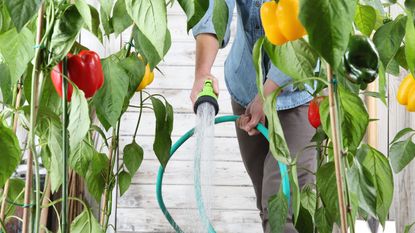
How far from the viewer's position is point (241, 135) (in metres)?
2.08

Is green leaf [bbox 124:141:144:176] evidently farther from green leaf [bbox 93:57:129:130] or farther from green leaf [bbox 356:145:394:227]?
green leaf [bbox 356:145:394:227]

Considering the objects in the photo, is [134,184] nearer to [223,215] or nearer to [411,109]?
→ [223,215]

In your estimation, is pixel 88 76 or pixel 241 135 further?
pixel 241 135

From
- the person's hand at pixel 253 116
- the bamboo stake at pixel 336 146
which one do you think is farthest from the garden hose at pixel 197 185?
the bamboo stake at pixel 336 146

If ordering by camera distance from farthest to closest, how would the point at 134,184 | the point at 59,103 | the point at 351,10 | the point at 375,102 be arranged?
the point at 134,184 → the point at 375,102 → the point at 59,103 → the point at 351,10

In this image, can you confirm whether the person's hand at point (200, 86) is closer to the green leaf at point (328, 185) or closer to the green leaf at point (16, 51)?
the green leaf at point (328, 185)

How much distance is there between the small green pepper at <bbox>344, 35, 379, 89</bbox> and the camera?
0.90 m

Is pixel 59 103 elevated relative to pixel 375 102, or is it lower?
lower

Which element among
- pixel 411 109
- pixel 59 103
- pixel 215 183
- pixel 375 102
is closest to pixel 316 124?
pixel 411 109

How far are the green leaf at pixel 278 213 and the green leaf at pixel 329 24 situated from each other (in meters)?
0.53

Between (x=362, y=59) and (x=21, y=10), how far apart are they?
0.41 metres

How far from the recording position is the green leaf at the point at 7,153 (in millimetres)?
880

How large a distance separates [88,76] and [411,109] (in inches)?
26.0

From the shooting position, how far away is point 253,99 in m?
1.96
